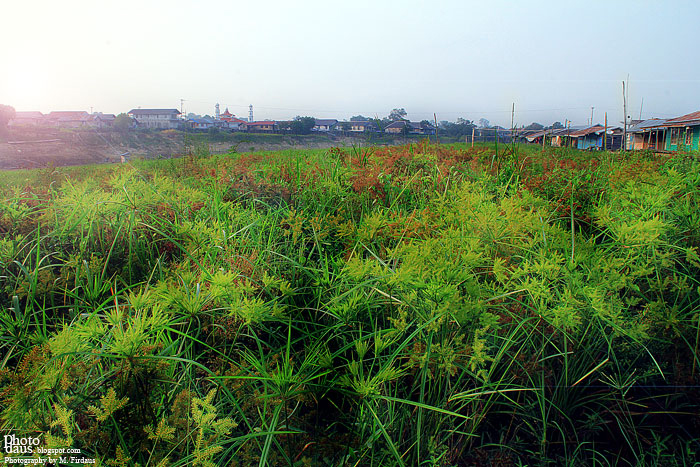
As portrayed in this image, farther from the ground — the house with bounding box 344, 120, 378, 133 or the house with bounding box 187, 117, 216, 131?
the house with bounding box 187, 117, 216, 131

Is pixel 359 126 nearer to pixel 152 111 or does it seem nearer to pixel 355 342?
pixel 355 342

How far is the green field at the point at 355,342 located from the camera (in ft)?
3.75

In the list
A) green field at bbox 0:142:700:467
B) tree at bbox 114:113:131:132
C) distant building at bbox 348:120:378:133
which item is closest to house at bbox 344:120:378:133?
distant building at bbox 348:120:378:133

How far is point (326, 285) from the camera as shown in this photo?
74.6 inches

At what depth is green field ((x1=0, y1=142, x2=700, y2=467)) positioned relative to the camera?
3.75 feet

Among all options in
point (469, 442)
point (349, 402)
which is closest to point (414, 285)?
point (349, 402)

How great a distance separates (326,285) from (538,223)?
1.20 m

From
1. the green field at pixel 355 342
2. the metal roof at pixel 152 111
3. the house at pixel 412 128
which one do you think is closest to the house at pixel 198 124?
the metal roof at pixel 152 111

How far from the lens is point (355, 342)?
145 centimetres

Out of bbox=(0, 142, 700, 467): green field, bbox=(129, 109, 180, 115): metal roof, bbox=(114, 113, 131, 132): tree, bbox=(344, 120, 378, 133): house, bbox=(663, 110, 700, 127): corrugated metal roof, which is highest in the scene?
bbox=(129, 109, 180, 115): metal roof

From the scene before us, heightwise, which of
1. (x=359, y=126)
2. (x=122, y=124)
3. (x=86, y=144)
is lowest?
(x=359, y=126)

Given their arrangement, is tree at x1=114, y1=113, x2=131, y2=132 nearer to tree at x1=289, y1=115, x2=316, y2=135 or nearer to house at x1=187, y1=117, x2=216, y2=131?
house at x1=187, y1=117, x2=216, y2=131

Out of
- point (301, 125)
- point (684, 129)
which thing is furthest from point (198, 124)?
point (684, 129)

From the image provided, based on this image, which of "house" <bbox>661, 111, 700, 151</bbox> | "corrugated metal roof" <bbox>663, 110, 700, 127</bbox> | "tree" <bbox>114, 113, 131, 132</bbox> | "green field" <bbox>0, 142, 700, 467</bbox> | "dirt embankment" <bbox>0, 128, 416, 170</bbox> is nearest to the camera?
"green field" <bbox>0, 142, 700, 467</bbox>
